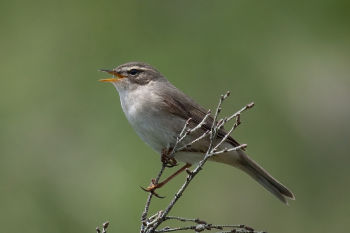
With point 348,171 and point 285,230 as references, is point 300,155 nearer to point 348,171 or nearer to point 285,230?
point 348,171

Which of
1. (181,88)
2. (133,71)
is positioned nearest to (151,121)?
(133,71)

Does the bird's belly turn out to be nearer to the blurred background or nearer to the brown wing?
the brown wing

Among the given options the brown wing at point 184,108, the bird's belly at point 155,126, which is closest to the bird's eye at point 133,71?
the brown wing at point 184,108

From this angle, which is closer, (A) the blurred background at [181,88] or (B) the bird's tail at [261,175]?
(B) the bird's tail at [261,175]

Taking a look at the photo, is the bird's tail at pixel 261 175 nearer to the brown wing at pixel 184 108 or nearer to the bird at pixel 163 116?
the bird at pixel 163 116

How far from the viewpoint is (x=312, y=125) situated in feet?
38.7

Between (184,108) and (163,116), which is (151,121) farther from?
(184,108)

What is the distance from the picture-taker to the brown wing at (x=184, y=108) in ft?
22.0

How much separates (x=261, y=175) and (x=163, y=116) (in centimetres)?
127

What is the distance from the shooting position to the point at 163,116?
654cm

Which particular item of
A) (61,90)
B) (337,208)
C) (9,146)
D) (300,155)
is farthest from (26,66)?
(337,208)

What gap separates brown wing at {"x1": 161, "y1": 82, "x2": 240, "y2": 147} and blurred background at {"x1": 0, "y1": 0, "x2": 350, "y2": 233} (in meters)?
2.49

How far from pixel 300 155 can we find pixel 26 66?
492 centimetres

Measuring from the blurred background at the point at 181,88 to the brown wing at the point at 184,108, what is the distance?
249cm
